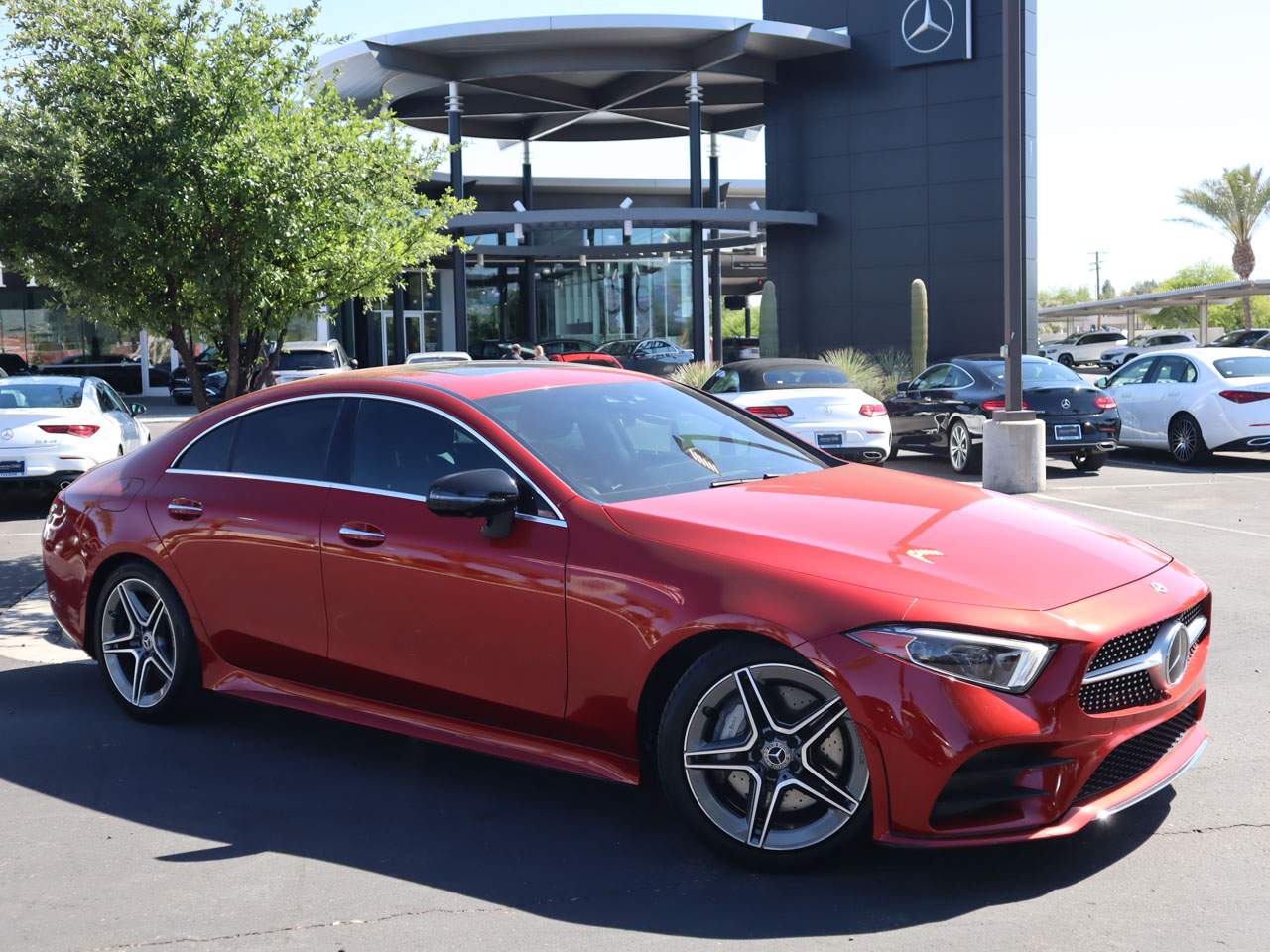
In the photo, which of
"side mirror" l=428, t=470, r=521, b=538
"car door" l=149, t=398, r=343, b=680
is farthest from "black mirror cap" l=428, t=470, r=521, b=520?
"car door" l=149, t=398, r=343, b=680

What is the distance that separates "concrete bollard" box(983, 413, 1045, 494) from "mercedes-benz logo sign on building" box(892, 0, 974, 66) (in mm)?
22997

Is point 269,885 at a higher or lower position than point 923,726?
lower

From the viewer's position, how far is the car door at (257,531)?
5.23m

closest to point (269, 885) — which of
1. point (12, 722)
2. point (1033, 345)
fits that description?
point (12, 722)

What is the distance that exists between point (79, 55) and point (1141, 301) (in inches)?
2348

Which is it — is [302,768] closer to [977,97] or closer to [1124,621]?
[1124,621]

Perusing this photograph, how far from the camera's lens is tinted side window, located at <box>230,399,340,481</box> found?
5.40m

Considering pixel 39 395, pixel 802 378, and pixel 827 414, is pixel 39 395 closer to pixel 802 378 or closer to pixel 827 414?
pixel 802 378

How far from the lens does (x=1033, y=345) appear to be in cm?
3466

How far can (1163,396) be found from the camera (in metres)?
17.2

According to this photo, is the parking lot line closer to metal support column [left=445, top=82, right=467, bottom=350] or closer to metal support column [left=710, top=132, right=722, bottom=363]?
metal support column [left=445, top=82, right=467, bottom=350]

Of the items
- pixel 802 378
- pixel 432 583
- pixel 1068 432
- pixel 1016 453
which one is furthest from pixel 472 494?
pixel 1068 432

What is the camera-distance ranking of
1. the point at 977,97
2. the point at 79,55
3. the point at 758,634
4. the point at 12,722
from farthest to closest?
the point at 977,97, the point at 79,55, the point at 12,722, the point at 758,634

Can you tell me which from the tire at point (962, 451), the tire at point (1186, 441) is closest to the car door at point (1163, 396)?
the tire at point (1186, 441)
